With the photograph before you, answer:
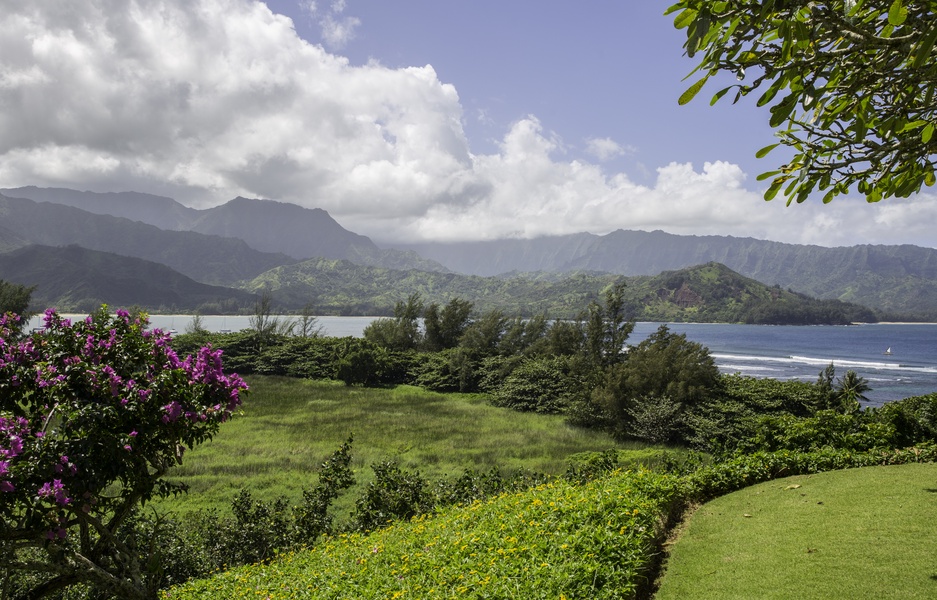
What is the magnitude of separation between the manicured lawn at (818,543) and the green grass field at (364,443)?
7.45 metres

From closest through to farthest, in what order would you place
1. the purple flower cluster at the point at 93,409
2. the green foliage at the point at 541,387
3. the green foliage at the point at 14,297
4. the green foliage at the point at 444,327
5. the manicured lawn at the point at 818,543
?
the purple flower cluster at the point at 93,409 → the manicured lawn at the point at 818,543 → the green foliage at the point at 541,387 → the green foliage at the point at 14,297 → the green foliage at the point at 444,327

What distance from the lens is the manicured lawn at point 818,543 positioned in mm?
4988

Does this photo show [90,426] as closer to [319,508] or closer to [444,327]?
[319,508]

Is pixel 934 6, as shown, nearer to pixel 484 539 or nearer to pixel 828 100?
pixel 828 100

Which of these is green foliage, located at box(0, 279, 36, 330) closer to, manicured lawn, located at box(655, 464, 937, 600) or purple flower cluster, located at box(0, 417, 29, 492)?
purple flower cluster, located at box(0, 417, 29, 492)

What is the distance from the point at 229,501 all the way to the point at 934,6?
17.9m

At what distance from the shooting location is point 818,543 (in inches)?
234

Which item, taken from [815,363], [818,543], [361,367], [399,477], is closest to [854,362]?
[815,363]

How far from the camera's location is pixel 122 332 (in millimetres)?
5117

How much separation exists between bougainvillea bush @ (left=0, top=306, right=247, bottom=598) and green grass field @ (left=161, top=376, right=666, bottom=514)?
10.3 m

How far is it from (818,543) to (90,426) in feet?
25.9

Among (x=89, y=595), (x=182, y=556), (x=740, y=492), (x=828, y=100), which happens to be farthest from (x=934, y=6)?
(x=182, y=556)

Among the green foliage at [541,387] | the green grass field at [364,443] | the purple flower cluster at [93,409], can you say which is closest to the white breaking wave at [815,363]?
the green foliage at [541,387]

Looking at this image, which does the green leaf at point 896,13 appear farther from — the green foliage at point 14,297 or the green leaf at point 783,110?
the green foliage at point 14,297
